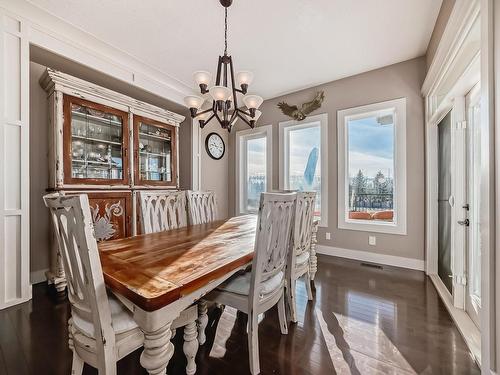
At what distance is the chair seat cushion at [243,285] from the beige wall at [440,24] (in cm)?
248

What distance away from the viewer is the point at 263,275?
4.56 feet

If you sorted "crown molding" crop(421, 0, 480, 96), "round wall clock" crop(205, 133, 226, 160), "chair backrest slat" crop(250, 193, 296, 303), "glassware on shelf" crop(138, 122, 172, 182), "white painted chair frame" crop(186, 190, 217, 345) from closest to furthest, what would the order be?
"chair backrest slat" crop(250, 193, 296, 303) → "crown molding" crop(421, 0, 480, 96) → "white painted chair frame" crop(186, 190, 217, 345) → "glassware on shelf" crop(138, 122, 172, 182) → "round wall clock" crop(205, 133, 226, 160)

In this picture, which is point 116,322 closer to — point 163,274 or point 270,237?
point 163,274

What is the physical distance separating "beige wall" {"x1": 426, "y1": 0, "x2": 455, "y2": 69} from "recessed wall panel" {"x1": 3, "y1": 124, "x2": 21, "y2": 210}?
386 cm

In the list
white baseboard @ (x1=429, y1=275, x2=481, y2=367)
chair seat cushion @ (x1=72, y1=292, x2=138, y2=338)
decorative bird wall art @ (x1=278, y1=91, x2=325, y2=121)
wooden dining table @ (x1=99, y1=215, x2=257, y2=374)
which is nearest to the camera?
wooden dining table @ (x1=99, y1=215, x2=257, y2=374)

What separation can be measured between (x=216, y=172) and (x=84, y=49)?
266 centimetres

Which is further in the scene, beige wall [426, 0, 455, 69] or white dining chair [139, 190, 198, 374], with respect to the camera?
white dining chair [139, 190, 198, 374]

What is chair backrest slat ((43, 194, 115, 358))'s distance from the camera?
2.99ft

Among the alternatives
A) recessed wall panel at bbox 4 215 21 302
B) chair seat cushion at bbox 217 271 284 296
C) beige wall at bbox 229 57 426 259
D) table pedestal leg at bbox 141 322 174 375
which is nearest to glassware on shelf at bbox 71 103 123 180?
recessed wall panel at bbox 4 215 21 302

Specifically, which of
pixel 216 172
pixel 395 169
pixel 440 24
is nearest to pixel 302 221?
pixel 395 169

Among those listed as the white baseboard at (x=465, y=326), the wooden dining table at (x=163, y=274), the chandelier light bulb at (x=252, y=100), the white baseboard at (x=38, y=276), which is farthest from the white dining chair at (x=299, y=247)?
the white baseboard at (x=38, y=276)

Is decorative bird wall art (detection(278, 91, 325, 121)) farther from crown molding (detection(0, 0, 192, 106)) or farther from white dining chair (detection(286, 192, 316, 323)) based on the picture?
white dining chair (detection(286, 192, 316, 323))

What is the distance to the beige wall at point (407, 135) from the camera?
297 cm

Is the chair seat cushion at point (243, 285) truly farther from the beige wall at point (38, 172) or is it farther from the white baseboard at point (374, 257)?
the beige wall at point (38, 172)
